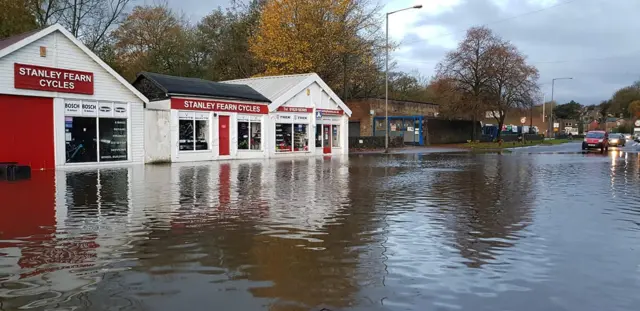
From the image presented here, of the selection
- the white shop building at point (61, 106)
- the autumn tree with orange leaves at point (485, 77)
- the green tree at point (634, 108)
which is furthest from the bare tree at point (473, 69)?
the green tree at point (634, 108)

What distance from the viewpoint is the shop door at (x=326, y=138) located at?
118 ft

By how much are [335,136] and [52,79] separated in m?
21.0

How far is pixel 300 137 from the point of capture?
33656 mm

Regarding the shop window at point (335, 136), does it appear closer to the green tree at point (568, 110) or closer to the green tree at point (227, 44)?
the green tree at point (227, 44)

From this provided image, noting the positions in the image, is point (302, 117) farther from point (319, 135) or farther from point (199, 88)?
point (199, 88)

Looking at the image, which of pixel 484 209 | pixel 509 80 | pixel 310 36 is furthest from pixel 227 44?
pixel 484 209

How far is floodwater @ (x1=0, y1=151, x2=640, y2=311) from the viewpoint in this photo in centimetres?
480

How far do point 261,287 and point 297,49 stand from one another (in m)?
35.0

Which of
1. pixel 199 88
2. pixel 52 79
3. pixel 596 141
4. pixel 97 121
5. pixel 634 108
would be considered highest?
pixel 634 108

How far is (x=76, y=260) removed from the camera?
607 cm

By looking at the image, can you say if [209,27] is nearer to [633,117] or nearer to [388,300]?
[388,300]

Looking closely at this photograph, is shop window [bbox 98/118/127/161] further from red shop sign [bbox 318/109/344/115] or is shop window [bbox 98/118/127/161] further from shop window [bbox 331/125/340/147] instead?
shop window [bbox 331/125/340/147]

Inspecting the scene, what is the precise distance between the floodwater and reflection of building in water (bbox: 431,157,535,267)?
0.05 m

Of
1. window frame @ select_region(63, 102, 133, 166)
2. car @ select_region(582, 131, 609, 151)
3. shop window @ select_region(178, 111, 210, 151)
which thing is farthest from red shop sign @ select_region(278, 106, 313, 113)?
car @ select_region(582, 131, 609, 151)
